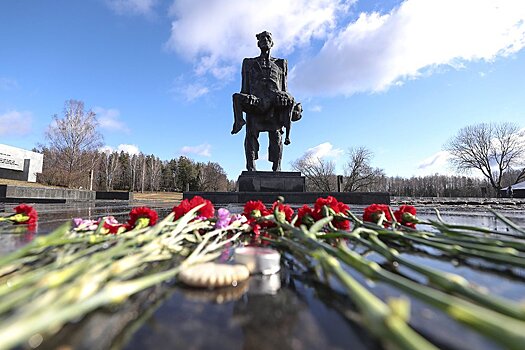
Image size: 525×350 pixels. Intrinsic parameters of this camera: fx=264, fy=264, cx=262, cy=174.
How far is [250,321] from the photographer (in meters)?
0.48

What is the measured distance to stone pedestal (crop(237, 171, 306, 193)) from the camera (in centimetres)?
697

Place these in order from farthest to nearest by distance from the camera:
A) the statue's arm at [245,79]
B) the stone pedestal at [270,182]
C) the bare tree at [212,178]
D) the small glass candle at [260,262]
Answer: the bare tree at [212,178], the statue's arm at [245,79], the stone pedestal at [270,182], the small glass candle at [260,262]

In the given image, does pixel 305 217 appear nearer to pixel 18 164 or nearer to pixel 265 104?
pixel 265 104

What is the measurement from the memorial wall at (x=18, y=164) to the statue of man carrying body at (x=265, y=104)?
3617 cm

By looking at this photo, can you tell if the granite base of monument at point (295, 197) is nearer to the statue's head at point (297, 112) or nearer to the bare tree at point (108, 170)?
the statue's head at point (297, 112)

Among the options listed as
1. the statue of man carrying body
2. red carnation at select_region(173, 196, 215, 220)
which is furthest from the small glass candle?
the statue of man carrying body

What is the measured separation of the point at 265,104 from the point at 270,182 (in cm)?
209

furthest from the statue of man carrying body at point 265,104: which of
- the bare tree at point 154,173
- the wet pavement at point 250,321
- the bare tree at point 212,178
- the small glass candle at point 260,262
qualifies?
the bare tree at point 212,178

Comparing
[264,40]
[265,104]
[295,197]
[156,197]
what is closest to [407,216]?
[295,197]

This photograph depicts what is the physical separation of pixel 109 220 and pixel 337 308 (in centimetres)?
111

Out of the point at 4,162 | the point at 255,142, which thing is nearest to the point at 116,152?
the point at 4,162

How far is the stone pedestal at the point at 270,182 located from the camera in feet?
22.9

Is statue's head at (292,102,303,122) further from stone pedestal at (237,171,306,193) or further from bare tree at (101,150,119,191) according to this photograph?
bare tree at (101,150,119,191)

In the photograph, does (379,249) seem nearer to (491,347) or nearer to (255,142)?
(491,347)
